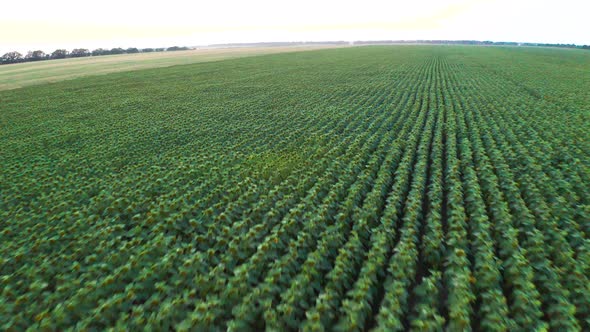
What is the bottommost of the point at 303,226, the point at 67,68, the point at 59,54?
the point at 303,226

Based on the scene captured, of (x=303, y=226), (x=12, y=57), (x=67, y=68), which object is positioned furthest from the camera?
(x=12, y=57)

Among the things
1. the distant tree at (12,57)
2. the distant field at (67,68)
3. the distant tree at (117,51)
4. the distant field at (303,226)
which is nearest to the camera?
the distant field at (303,226)

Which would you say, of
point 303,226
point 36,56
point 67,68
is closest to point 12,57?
point 36,56

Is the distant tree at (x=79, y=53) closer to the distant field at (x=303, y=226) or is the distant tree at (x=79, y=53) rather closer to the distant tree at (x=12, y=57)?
the distant tree at (x=12, y=57)

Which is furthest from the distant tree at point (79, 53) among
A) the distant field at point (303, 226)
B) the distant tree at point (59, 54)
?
the distant field at point (303, 226)

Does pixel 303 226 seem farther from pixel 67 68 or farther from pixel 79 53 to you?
pixel 79 53
